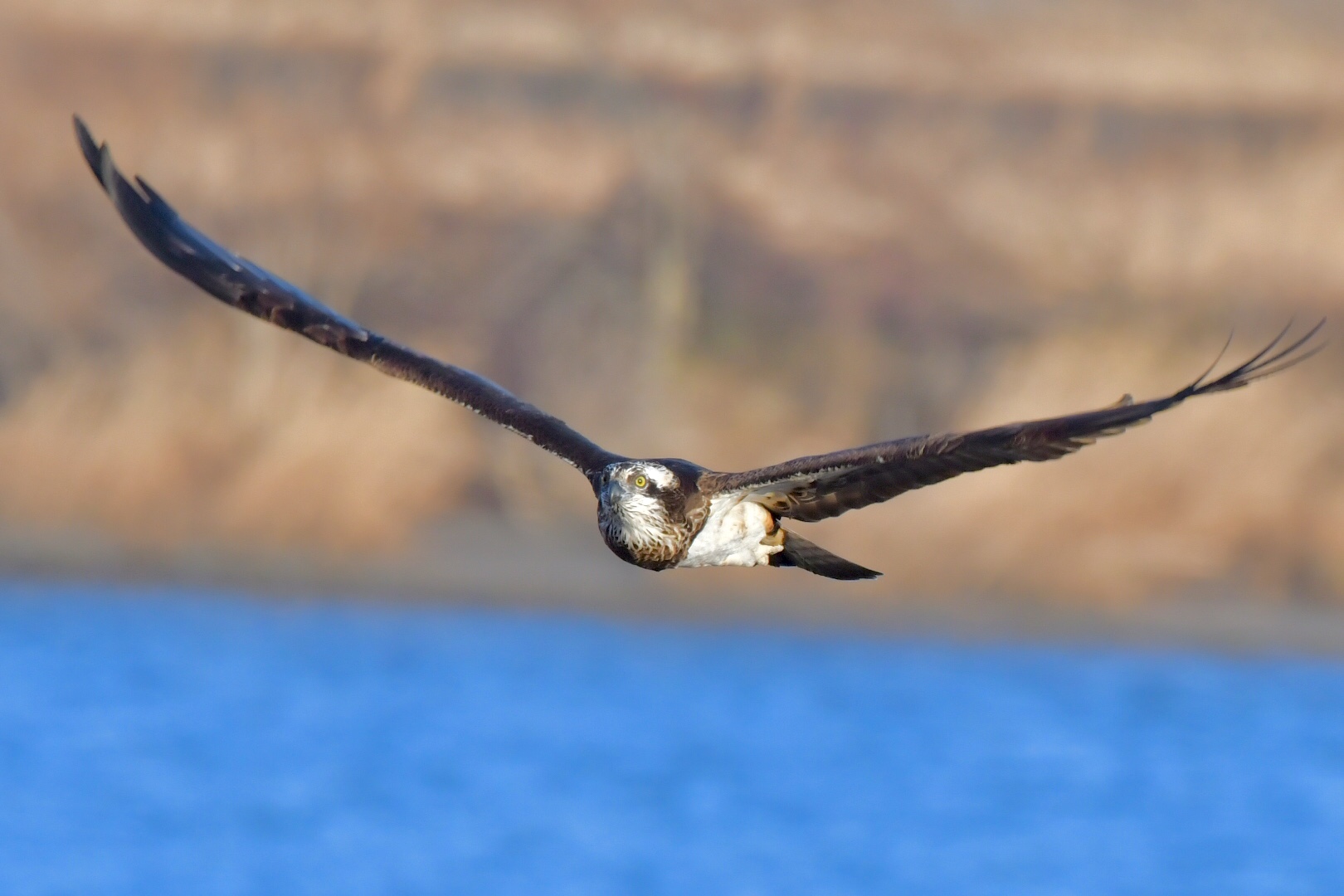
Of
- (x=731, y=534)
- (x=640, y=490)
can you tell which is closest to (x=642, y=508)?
(x=640, y=490)

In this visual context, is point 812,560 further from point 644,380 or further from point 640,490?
point 644,380

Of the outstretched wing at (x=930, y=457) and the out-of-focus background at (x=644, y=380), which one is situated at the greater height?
the out-of-focus background at (x=644, y=380)

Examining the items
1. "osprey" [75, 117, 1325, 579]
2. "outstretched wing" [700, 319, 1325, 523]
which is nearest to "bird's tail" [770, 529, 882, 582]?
"osprey" [75, 117, 1325, 579]

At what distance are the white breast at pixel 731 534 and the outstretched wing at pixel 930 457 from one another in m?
0.07

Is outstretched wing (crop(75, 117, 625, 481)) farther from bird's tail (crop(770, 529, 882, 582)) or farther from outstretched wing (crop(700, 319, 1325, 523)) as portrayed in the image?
outstretched wing (crop(700, 319, 1325, 523))

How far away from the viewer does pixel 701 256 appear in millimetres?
30438

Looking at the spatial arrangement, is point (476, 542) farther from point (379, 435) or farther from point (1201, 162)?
point (1201, 162)

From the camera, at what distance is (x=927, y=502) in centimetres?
2339

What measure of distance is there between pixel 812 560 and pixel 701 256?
790 inches

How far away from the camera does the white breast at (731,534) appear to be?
1023 centimetres

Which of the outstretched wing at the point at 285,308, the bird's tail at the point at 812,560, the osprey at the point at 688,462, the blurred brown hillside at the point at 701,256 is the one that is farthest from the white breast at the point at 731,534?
the blurred brown hillside at the point at 701,256

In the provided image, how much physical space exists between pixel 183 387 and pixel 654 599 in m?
5.02

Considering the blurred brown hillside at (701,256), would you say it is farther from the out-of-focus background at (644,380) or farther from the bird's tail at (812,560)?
the bird's tail at (812,560)

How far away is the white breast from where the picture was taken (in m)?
10.2
